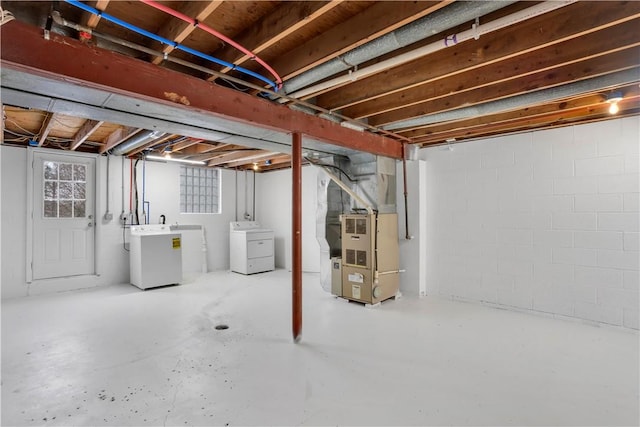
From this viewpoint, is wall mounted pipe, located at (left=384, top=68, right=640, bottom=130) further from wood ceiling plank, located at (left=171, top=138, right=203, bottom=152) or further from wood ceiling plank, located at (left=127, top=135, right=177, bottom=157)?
wood ceiling plank, located at (left=127, top=135, right=177, bottom=157)

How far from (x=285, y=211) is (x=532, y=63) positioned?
5.08 meters

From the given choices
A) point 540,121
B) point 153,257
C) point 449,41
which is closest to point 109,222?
Answer: point 153,257

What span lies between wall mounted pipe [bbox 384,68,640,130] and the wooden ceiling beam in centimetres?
340

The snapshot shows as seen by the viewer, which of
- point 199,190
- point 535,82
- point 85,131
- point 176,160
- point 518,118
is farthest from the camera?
point 199,190

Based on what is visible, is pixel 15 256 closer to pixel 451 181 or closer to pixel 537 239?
pixel 451 181

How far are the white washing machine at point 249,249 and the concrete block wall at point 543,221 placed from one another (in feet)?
10.2

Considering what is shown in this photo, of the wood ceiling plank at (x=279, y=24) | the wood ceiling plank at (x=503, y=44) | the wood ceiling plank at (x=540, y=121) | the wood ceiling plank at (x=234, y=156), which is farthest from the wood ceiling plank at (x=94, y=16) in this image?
the wood ceiling plank at (x=540, y=121)

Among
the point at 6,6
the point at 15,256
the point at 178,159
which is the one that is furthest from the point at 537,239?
the point at 15,256

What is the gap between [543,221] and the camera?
12.2ft

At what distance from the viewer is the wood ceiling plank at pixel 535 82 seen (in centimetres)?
224

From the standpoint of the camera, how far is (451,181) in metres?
4.43

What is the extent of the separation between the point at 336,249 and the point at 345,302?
83 cm

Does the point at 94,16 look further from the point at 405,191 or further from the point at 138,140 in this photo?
the point at 405,191

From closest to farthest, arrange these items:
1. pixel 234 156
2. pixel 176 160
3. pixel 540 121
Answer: pixel 540 121 → pixel 234 156 → pixel 176 160
